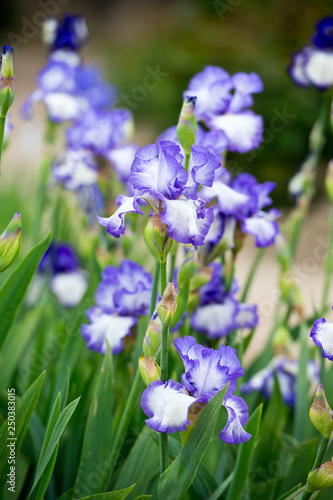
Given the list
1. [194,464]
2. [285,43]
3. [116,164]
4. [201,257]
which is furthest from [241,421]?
[285,43]

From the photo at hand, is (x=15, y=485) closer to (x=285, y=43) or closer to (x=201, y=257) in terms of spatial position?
(x=201, y=257)

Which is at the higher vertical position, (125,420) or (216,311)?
(216,311)

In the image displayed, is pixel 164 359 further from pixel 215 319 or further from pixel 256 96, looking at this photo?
pixel 256 96

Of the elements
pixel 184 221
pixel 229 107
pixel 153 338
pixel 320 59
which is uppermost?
pixel 320 59

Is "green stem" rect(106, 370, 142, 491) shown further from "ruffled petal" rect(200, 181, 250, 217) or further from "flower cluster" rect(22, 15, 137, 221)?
"flower cluster" rect(22, 15, 137, 221)

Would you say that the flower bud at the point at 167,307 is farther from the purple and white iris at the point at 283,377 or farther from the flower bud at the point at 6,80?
the purple and white iris at the point at 283,377

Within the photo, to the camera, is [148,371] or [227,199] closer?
[148,371]

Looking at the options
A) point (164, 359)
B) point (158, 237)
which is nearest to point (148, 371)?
point (164, 359)
